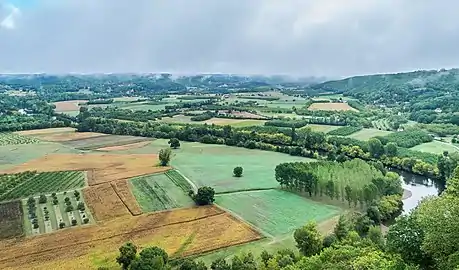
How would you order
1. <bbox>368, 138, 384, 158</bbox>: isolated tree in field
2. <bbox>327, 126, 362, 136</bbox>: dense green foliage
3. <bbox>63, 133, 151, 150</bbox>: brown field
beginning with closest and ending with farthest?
<bbox>368, 138, 384, 158</bbox>: isolated tree in field < <bbox>63, 133, 151, 150</bbox>: brown field < <bbox>327, 126, 362, 136</bbox>: dense green foliage

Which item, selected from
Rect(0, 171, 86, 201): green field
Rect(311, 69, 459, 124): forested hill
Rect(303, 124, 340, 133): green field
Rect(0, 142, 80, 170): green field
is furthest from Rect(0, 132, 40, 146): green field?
Rect(311, 69, 459, 124): forested hill

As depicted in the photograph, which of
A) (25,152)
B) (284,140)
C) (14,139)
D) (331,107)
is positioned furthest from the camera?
(331,107)

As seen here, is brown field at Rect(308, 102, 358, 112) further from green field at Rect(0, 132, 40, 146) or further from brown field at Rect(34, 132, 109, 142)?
green field at Rect(0, 132, 40, 146)

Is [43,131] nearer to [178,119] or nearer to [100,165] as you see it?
[178,119]

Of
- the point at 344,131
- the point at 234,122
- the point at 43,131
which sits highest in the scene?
the point at 234,122

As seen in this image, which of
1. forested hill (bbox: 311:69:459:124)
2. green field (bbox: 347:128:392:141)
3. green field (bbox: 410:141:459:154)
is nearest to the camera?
green field (bbox: 410:141:459:154)

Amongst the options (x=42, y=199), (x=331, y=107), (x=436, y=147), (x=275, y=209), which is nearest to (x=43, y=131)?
(x=42, y=199)

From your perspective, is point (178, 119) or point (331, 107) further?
A: point (331, 107)

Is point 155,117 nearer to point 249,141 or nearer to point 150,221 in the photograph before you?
point 249,141
